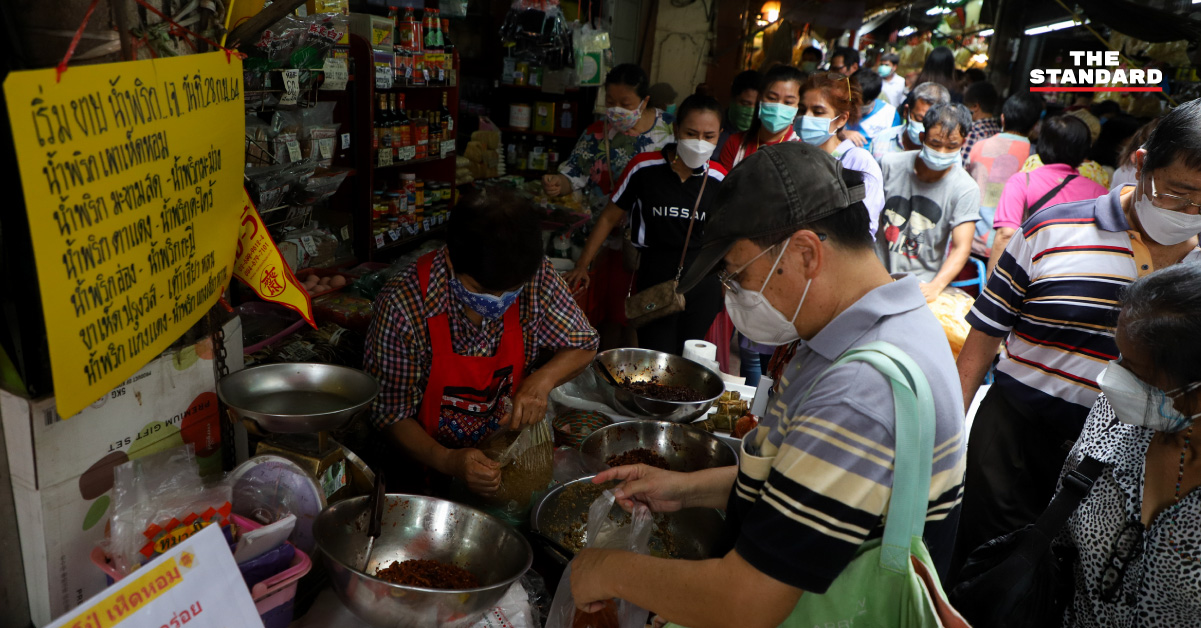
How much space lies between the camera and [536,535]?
1859 mm

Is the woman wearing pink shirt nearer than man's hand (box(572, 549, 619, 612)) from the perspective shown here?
No

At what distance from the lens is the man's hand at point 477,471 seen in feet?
6.59

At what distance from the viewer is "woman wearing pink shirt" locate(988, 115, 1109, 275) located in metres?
4.64

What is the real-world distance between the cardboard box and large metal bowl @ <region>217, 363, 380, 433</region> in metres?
0.14

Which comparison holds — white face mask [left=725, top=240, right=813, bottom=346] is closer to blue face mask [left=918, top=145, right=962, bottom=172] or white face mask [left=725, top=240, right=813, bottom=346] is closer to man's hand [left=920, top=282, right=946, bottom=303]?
man's hand [left=920, top=282, right=946, bottom=303]

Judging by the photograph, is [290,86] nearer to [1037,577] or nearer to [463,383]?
[463,383]

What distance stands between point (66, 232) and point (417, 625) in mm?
927

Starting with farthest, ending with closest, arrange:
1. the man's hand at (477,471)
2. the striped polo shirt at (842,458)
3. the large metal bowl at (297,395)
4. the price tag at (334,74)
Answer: the price tag at (334,74), the man's hand at (477,471), the large metal bowl at (297,395), the striped polo shirt at (842,458)

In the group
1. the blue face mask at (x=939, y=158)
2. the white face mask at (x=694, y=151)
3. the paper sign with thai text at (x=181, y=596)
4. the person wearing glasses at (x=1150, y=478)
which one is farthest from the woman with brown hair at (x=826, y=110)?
the paper sign with thai text at (x=181, y=596)

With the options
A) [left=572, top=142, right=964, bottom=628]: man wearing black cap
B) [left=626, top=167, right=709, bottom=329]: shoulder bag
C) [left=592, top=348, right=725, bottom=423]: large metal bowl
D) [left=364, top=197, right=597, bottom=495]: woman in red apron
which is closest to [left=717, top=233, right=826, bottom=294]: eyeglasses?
[left=572, top=142, right=964, bottom=628]: man wearing black cap

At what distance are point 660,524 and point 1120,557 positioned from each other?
1203mm

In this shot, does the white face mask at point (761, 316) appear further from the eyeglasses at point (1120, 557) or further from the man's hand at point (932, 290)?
the man's hand at point (932, 290)

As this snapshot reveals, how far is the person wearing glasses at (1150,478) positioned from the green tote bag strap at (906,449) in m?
0.94

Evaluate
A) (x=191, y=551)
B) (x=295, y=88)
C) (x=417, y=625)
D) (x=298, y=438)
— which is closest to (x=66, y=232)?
(x=191, y=551)
